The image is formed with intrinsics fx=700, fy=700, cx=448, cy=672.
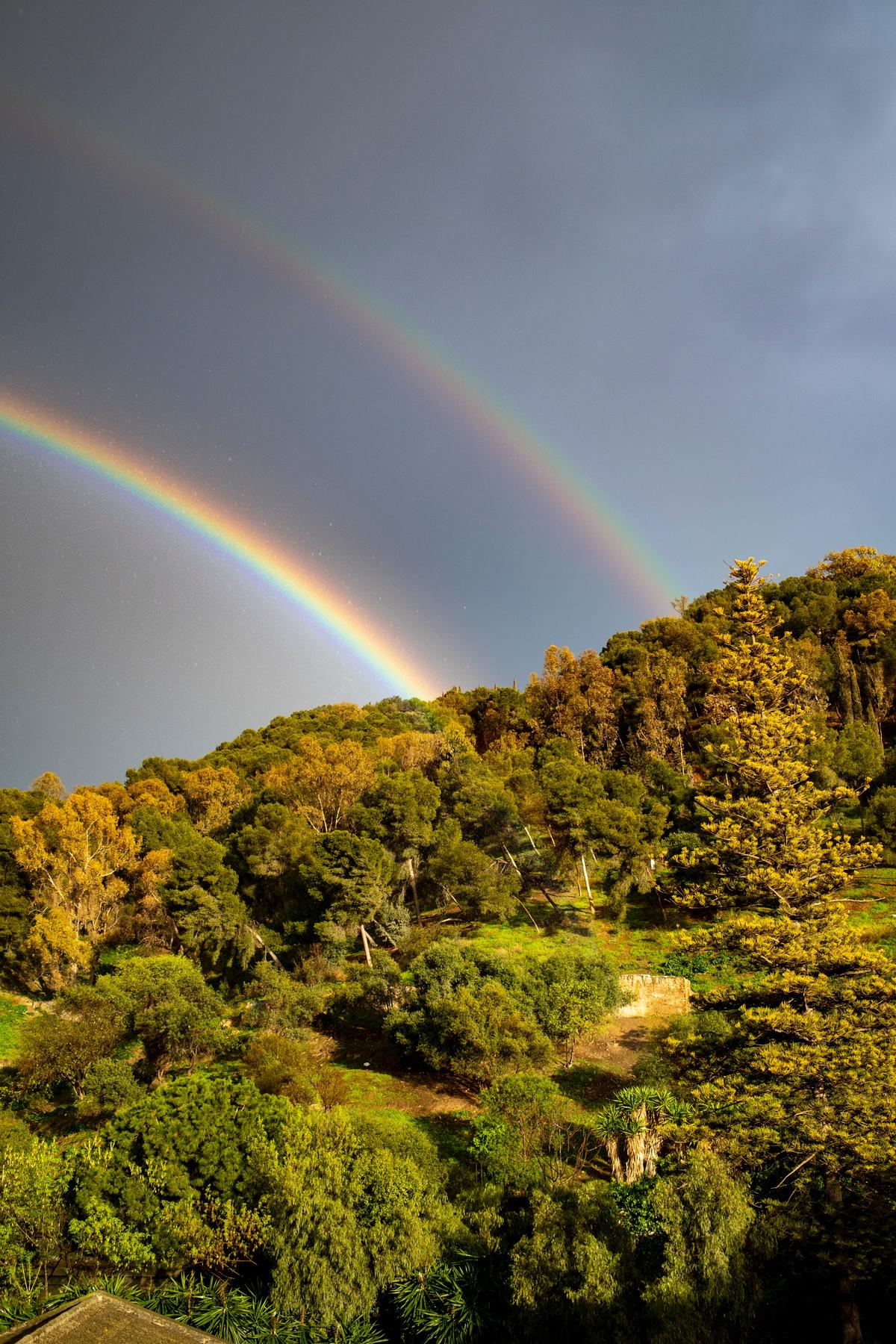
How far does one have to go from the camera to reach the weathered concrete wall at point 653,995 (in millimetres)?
29078

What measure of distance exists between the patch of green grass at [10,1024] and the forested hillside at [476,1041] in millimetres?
218

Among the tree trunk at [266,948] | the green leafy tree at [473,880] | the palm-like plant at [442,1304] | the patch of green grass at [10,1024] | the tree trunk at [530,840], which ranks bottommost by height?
the palm-like plant at [442,1304]

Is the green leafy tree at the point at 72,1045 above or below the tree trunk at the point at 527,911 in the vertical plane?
below

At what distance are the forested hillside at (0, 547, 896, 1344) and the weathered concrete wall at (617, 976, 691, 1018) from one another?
1.10 m

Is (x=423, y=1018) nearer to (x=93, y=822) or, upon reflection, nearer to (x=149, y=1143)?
(x=149, y=1143)

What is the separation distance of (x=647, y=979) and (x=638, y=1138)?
43.0ft

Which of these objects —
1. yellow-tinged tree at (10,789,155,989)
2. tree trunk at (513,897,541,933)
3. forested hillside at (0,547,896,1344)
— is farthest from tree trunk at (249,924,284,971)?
tree trunk at (513,897,541,933)

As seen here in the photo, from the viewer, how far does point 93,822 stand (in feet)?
143

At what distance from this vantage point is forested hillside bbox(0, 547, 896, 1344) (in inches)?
471

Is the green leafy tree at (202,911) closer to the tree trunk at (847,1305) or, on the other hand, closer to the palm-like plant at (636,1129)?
the palm-like plant at (636,1129)

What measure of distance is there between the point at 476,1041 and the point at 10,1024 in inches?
1020

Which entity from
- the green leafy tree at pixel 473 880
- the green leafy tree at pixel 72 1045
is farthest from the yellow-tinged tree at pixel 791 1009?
the green leafy tree at pixel 72 1045

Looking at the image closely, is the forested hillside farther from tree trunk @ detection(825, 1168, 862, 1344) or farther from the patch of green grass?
the patch of green grass

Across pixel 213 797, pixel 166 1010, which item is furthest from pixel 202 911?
pixel 213 797
